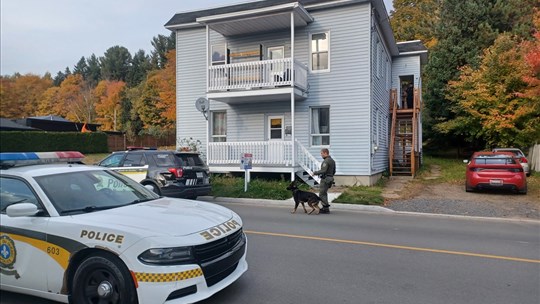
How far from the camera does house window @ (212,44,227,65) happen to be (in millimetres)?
18906

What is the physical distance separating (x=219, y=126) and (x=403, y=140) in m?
10.6

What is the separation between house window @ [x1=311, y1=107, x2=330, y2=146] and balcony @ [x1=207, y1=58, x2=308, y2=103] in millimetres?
1030

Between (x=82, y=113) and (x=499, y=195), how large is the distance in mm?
63152

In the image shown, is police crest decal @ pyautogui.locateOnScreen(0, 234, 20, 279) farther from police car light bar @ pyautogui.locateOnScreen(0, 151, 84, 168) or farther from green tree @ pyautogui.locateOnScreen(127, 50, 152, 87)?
green tree @ pyautogui.locateOnScreen(127, 50, 152, 87)

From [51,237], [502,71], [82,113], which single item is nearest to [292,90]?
[51,237]

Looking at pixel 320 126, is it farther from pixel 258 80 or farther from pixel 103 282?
pixel 103 282

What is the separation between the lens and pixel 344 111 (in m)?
16.8

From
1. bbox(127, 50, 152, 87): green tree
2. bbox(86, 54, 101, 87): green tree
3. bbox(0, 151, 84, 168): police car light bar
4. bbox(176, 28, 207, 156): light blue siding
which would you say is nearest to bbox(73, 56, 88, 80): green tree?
bbox(86, 54, 101, 87): green tree

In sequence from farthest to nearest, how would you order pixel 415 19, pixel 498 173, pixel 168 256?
pixel 415 19, pixel 498 173, pixel 168 256

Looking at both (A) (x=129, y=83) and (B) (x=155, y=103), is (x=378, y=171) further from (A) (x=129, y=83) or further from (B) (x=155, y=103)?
(A) (x=129, y=83)

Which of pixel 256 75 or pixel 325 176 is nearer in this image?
pixel 325 176

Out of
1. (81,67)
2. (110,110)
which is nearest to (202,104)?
(110,110)

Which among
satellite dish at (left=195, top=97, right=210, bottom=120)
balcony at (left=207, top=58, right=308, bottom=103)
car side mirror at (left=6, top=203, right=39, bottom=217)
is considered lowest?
car side mirror at (left=6, top=203, right=39, bottom=217)

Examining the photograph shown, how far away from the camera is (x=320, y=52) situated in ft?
56.6
